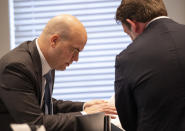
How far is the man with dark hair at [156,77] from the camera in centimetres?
146

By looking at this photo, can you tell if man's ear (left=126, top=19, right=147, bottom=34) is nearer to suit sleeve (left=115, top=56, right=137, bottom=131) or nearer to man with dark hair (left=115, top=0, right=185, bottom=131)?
man with dark hair (left=115, top=0, right=185, bottom=131)

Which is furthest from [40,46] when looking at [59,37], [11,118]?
[11,118]

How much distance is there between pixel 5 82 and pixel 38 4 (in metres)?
2.00

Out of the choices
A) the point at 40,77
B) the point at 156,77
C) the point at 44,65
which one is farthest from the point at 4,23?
the point at 156,77

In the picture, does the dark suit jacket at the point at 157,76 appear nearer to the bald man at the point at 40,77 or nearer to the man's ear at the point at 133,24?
the man's ear at the point at 133,24

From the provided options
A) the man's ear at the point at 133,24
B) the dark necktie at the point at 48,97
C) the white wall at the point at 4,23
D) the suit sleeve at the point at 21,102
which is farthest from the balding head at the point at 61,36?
the white wall at the point at 4,23

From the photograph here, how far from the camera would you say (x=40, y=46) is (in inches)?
76.4

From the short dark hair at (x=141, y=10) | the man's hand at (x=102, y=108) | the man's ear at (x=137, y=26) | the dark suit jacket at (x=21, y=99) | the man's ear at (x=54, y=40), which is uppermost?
the short dark hair at (x=141, y=10)

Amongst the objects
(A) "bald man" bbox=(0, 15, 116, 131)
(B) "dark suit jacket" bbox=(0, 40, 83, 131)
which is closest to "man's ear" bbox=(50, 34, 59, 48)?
(A) "bald man" bbox=(0, 15, 116, 131)

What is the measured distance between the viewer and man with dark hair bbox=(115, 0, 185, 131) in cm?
146

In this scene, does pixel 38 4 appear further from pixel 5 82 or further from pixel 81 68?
pixel 5 82

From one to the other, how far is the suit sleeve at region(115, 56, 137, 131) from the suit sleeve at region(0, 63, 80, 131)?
28cm

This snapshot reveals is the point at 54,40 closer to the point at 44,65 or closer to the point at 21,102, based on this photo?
the point at 44,65

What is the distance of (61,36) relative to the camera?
1906 mm
